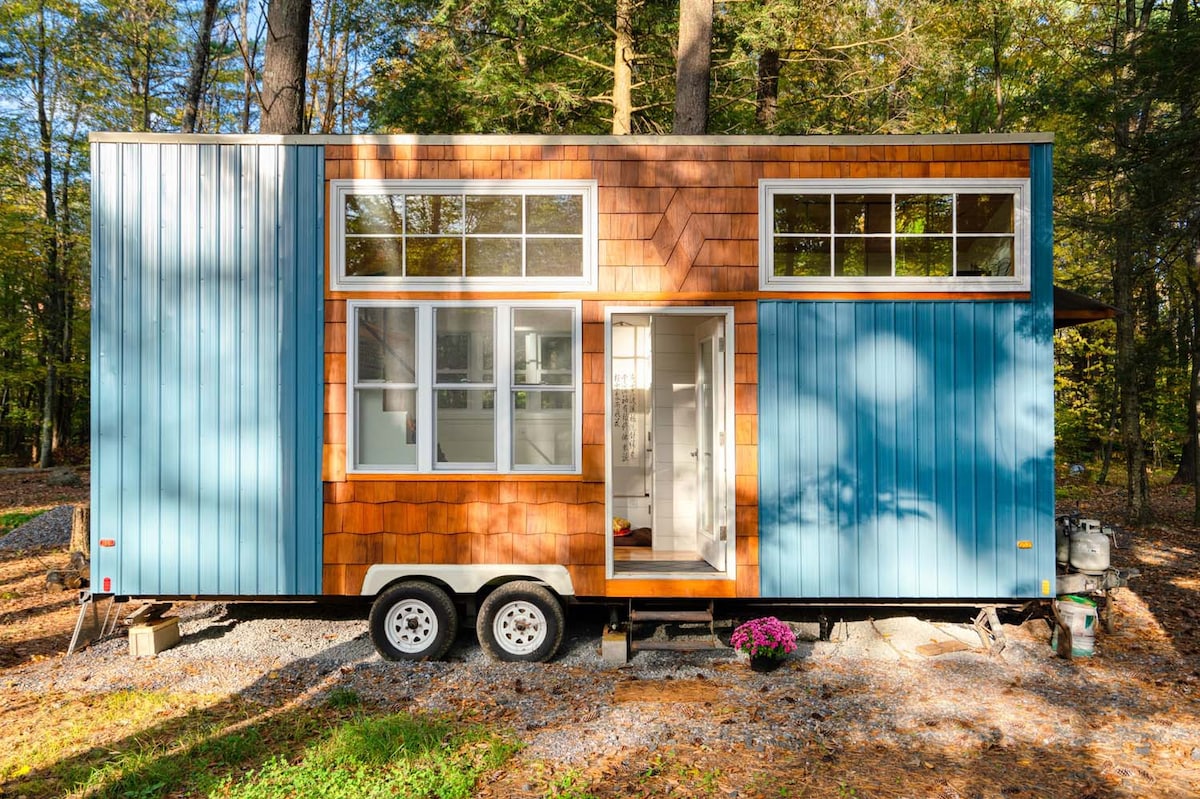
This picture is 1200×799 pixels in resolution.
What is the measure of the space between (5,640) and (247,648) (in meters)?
2.02

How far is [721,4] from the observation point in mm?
8922

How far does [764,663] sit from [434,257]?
373 centimetres

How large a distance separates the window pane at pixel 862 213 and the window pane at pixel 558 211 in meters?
1.88

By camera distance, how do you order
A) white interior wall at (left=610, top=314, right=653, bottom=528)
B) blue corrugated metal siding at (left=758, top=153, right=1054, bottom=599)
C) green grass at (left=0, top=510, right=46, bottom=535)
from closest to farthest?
blue corrugated metal siding at (left=758, top=153, right=1054, bottom=599), white interior wall at (left=610, top=314, right=653, bottom=528), green grass at (left=0, top=510, right=46, bottom=535)

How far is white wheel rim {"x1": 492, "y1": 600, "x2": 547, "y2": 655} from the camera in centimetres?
487

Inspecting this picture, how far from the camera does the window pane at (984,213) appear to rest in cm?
496

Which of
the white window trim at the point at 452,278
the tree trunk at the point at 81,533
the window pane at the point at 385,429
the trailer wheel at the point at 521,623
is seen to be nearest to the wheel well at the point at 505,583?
the trailer wheel at the point at 521,623

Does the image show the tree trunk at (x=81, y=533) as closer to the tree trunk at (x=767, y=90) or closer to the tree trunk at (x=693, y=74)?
the tree trunk at (x=693, y=74)

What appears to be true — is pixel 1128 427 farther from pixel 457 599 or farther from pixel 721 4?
pixel 457 599

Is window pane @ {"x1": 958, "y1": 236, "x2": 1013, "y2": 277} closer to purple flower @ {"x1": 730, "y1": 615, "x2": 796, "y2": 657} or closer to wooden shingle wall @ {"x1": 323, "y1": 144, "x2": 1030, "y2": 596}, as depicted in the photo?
wooden shingle wall @ {"x1": 323, "y1": 144, "x2": 1030, "y2": 596}

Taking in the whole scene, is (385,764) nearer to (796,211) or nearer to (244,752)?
(244,752)

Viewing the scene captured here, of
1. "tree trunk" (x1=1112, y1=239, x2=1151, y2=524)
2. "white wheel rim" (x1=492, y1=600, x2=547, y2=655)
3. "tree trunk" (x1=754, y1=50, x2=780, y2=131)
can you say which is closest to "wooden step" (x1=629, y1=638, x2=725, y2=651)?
"white wheel rim" (x1=492, y1=600, x2=547, y2=655)

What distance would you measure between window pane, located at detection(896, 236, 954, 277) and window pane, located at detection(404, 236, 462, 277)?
3.24 m

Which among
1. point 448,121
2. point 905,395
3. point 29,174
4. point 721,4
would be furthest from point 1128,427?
point 29,174
